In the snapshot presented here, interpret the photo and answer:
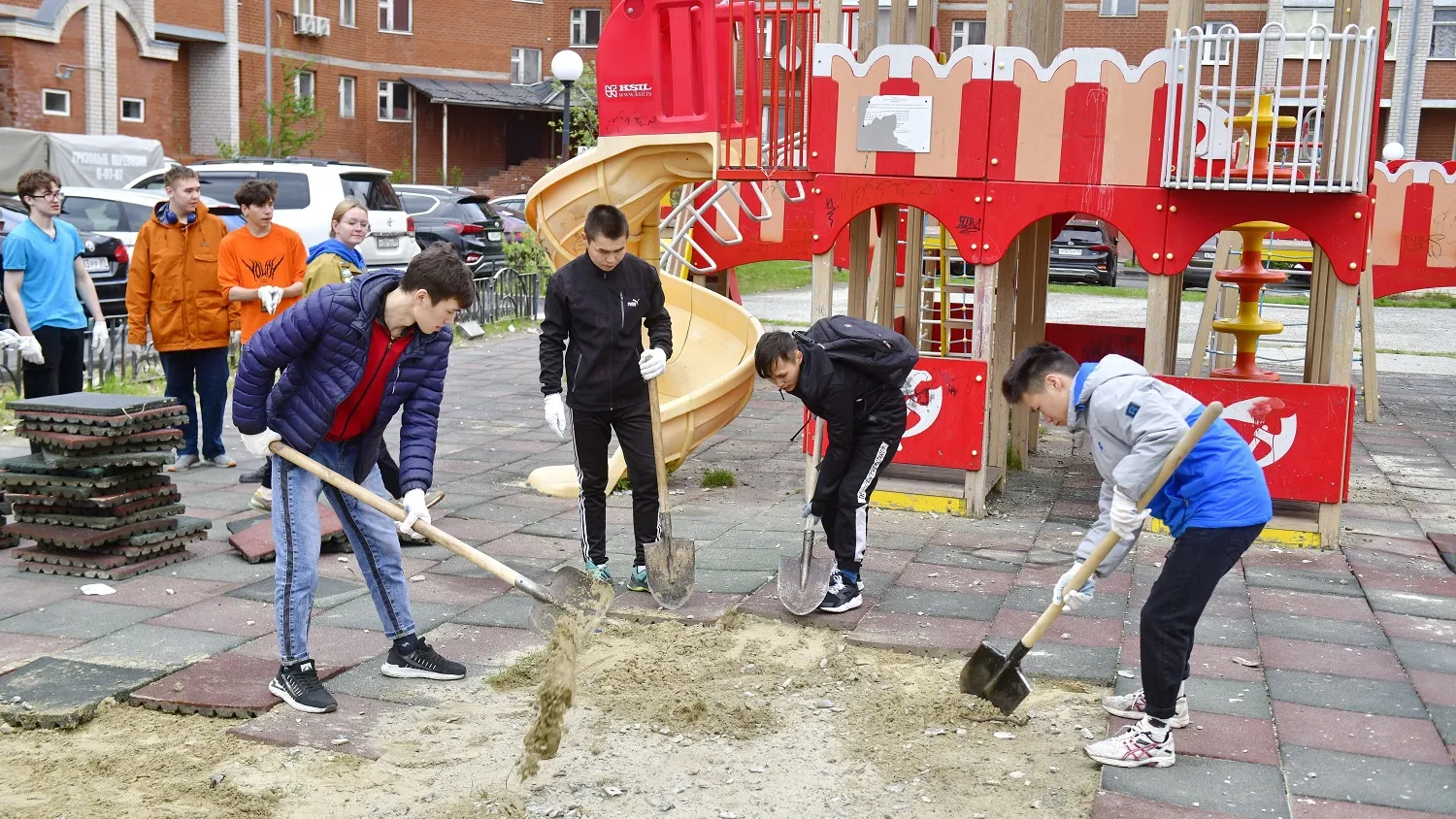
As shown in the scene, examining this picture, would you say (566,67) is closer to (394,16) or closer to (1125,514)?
(1125,514)

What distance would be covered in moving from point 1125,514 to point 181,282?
229 inches

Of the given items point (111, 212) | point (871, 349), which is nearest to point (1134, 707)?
point (871, 349)

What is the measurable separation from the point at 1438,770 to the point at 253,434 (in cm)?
395

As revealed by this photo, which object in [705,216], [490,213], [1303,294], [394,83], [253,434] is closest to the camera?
[253,434]

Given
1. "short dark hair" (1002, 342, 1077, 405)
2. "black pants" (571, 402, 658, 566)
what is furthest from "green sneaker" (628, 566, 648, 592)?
"short dark hair" (1002, 342, 1077, 405)

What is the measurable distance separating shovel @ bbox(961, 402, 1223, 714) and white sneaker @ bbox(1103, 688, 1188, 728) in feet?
1.05

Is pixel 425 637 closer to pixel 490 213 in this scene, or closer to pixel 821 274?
pixel 821 274

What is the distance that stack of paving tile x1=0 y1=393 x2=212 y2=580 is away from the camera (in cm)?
597

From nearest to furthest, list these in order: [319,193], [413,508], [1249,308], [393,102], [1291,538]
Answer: [413,508] < [1291,538] < [1249,308] < [319,193] < [393,102]

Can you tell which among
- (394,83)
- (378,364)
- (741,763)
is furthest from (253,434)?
(394,83)

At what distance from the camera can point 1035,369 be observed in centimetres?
414

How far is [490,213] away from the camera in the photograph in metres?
22.7

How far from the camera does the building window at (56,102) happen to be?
85.6ft

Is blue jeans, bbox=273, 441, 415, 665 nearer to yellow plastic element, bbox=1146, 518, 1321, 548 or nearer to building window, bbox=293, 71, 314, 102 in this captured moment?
yellow plastic element, bbox=1146, 518, 1321, 548
